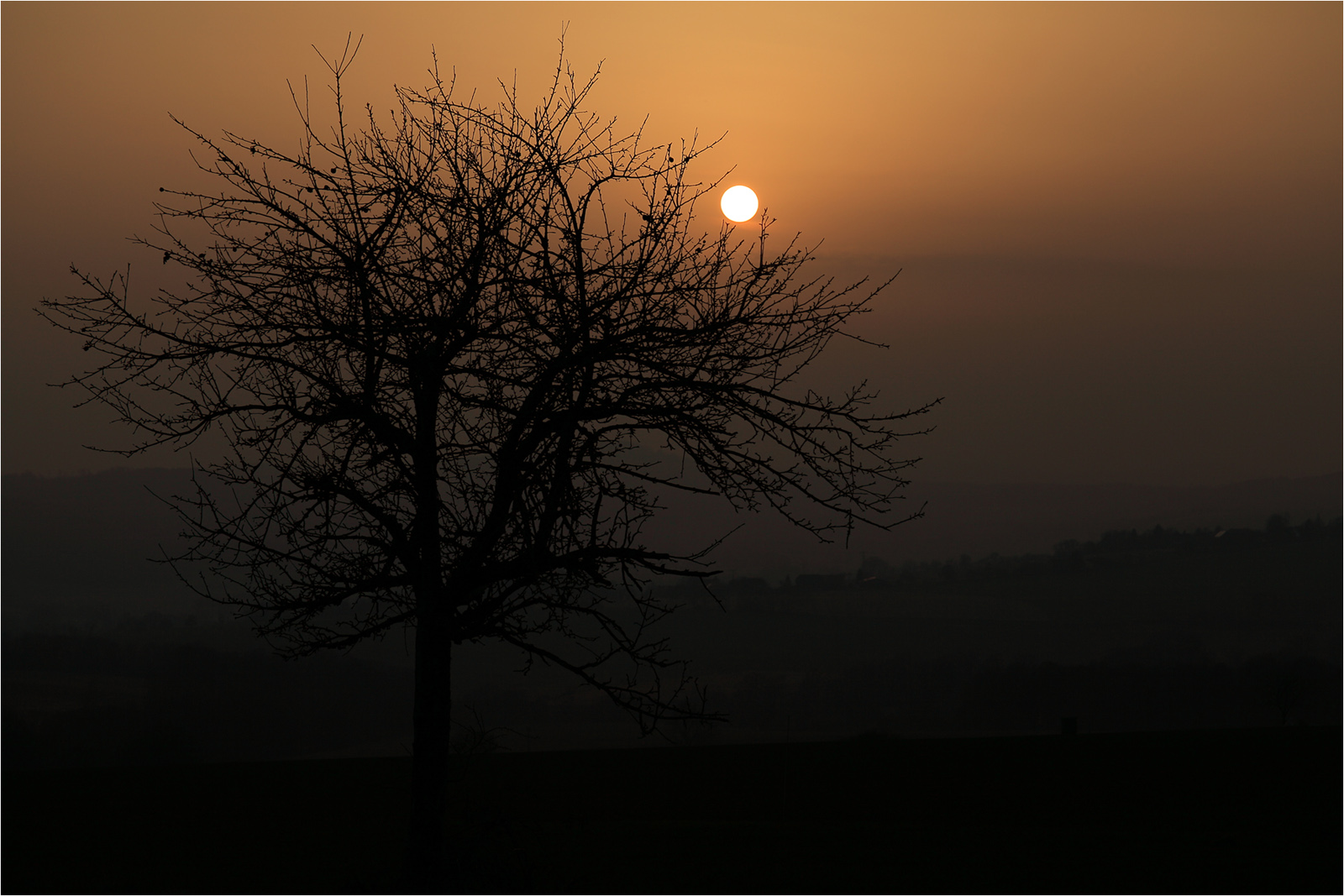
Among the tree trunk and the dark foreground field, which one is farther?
the dark foreground field

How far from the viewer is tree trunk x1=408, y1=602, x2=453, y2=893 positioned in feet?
26.6

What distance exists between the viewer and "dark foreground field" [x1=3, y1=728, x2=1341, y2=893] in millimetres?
11547

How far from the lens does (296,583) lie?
834cm

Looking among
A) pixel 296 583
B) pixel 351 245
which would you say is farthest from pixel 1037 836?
pixel 351 245

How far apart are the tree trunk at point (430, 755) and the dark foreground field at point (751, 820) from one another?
22 cm

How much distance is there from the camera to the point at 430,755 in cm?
817

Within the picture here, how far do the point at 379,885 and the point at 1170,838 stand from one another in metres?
12.7

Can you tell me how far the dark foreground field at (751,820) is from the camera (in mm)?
11547

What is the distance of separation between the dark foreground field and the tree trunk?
0.22 m

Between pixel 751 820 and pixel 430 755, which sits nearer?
pixel 430 755

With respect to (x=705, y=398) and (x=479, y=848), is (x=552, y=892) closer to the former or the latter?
(x=479, y=848)

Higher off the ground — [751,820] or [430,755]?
[430,755]

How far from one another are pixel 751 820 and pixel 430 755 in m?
17.1

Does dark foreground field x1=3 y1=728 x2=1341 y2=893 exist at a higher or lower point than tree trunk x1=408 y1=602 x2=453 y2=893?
lower
